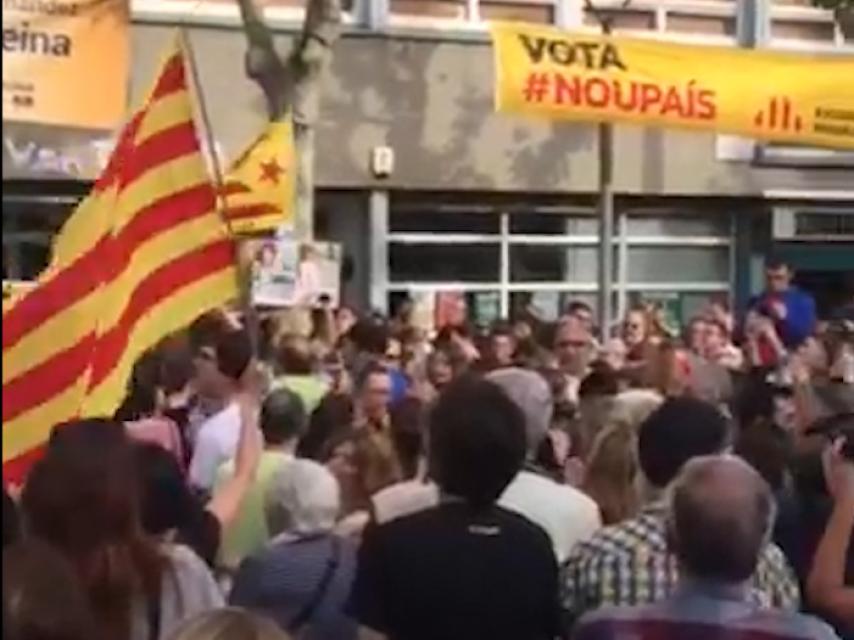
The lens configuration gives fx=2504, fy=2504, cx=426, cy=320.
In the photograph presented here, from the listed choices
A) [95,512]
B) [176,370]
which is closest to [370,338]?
[176,370]

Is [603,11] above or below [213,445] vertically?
above

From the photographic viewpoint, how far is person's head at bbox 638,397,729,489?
6.41 m

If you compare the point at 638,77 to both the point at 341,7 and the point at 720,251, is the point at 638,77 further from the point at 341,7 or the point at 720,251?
the point at 720,251

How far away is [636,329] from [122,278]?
10.0m

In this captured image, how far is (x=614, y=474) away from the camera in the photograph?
7.23 meters

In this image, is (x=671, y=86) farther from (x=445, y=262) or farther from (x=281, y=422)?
(x=281, y=422)

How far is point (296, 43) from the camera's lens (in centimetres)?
2164

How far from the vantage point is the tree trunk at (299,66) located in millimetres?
20719

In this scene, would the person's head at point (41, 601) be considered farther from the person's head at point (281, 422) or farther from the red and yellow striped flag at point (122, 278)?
the person's head at point (281, 422)

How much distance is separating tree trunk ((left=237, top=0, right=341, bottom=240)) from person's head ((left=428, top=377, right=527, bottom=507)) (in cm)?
1453

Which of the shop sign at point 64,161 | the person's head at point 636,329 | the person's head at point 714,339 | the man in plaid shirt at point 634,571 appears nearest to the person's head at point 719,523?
the man in plaid shirt at point 634,571

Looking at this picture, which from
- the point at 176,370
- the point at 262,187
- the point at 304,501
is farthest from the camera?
the point at 262,187

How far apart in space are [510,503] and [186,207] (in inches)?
53.0

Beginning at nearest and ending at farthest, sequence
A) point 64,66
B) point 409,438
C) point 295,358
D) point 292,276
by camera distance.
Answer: point 64,66 < point 409,438 < point 295,358 < point 292,276
